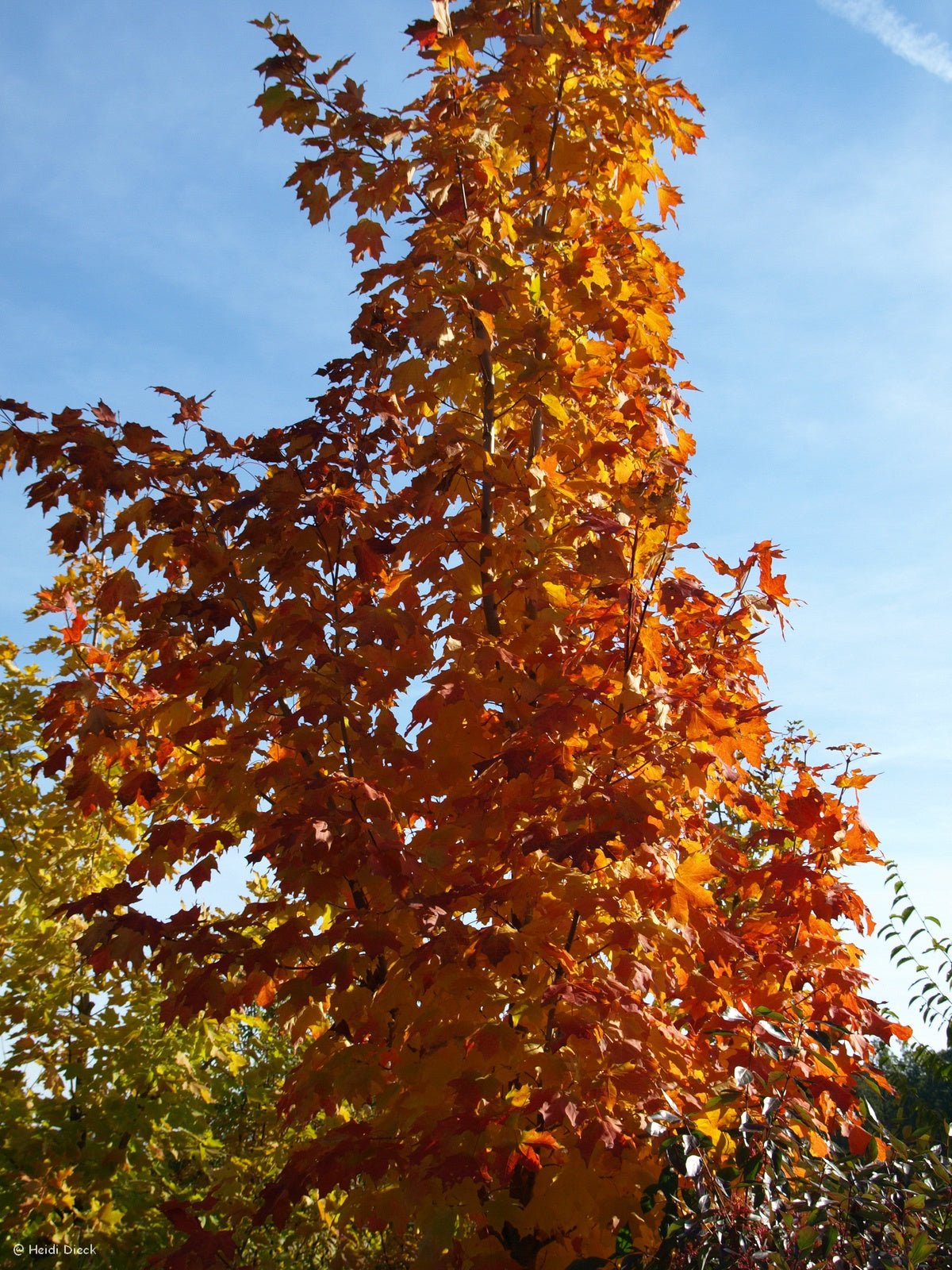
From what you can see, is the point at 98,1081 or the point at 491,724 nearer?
the point at 491,724

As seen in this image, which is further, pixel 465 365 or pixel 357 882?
pixel 465 365

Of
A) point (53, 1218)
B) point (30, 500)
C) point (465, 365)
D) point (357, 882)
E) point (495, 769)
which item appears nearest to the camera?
point (495, 769)

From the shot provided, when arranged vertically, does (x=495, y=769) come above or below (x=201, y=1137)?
above

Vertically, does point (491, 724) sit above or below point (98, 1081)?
above

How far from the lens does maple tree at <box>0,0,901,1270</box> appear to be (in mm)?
2855

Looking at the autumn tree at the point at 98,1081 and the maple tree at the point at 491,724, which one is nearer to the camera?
the maple tree at the point at 491,724

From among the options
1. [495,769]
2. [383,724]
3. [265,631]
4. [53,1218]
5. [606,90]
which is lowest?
[53,1218]

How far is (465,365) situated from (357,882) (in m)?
2.07

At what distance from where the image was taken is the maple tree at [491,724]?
9.37ft

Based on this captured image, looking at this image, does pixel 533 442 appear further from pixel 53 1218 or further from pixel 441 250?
pixel 53 1218

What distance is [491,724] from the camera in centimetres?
360

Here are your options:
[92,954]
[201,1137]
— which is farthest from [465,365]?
[201,1137]

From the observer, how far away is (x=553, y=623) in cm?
334

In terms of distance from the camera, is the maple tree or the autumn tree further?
the autumn tree
